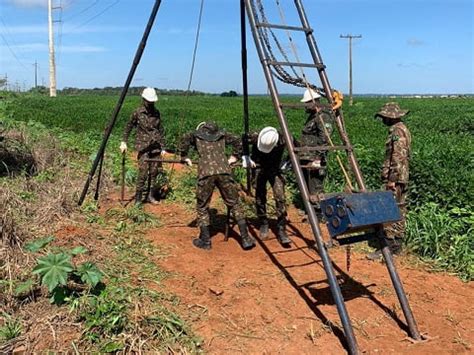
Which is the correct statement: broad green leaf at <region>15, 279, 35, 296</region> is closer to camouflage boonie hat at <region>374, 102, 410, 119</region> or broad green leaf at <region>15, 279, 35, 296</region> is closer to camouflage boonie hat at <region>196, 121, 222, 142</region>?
camouflage boonie hat at <region>196, 121, 222, 142</region>

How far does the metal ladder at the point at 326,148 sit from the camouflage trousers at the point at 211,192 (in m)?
1.67

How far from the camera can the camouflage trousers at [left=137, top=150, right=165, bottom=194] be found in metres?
8.16

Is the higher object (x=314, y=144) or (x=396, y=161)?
(x=314, y=144)

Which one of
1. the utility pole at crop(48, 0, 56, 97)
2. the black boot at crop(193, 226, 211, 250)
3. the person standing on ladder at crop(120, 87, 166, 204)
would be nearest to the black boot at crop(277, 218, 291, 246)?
the black boot at crop(193, 226, 211, 250)

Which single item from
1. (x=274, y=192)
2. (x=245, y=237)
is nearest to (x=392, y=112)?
(x=274, y=192)

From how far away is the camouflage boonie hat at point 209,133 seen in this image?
6.41m

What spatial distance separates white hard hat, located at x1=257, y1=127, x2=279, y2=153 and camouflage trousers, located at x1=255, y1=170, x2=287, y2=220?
0.49 metres

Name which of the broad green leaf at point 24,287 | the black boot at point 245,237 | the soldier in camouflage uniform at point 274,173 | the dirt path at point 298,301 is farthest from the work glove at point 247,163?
the broad green leaf at point 24,287

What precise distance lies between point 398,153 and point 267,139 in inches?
65.9

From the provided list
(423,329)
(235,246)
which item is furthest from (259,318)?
(235,246)

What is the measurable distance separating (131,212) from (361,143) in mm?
5878

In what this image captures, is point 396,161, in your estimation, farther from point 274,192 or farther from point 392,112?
point 274,192

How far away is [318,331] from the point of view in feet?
14.5

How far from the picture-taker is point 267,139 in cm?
613
